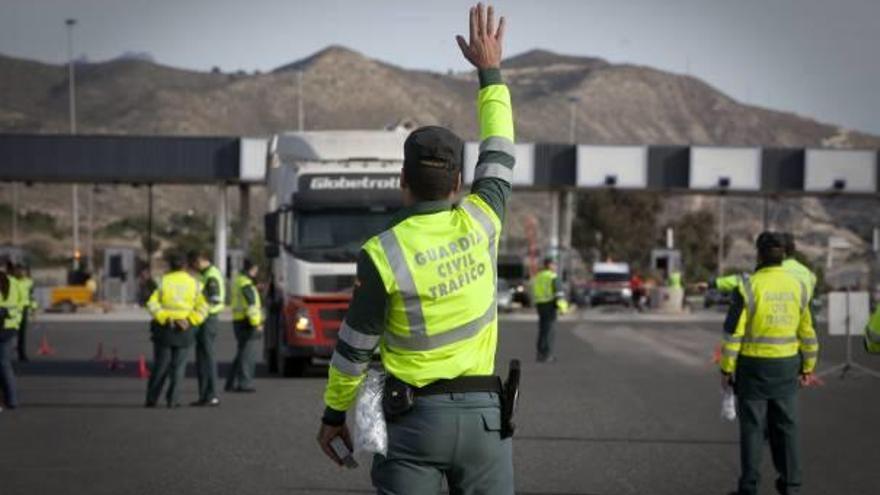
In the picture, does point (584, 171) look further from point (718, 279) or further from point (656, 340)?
point (718, 279)

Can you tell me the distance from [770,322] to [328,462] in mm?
4279

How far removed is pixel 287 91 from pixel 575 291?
129 meters

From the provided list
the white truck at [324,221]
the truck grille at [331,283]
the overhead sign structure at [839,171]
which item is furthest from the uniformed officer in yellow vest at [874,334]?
the overhead sign structure at [839,171]

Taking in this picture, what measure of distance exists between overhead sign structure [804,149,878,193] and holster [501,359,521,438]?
53.6 metres

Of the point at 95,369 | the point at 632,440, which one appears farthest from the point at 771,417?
the point at 95,369

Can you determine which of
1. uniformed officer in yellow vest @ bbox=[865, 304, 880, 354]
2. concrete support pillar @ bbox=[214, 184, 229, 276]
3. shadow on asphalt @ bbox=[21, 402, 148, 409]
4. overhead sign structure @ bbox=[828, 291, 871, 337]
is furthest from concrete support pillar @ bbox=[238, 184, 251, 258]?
uniformed officer in yellow vest @ bbox=[865, 304, 880, 354]

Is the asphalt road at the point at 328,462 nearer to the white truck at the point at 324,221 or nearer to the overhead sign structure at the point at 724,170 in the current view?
the white truck at the point at 324,221

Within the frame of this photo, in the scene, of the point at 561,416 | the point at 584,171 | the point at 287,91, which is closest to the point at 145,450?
the point at 561,416

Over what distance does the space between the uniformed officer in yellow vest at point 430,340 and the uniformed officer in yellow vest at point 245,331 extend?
616 inches

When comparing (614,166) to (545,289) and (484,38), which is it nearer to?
(545,289)

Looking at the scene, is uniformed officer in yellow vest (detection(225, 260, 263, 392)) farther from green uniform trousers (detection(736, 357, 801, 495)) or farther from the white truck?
green uniform trousers (detection(736, 357, 801, 495))

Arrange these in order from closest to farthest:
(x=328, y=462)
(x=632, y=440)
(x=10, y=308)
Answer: (x=328, y=462) → (x=632, y=440) → (x=10, y=308)

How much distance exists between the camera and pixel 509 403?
5820mm

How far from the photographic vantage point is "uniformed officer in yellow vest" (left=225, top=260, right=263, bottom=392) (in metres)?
21.4
